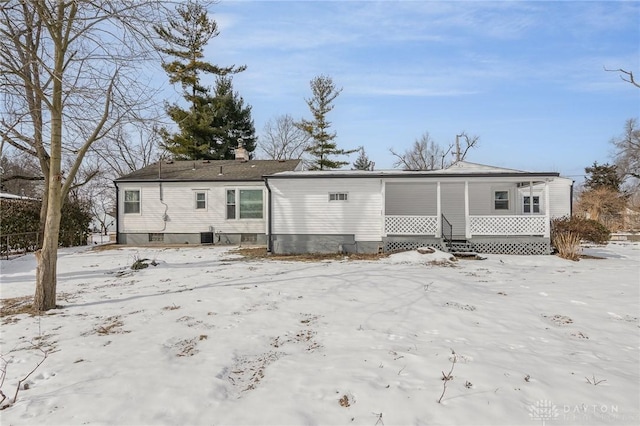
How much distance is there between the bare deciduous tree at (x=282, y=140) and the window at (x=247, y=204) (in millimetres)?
22150

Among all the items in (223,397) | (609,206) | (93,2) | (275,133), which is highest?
(275,133)

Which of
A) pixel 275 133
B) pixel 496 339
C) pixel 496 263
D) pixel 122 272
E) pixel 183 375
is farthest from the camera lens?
pixel 275 133

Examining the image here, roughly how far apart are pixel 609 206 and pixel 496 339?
3590cm

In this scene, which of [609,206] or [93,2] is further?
[609,206]

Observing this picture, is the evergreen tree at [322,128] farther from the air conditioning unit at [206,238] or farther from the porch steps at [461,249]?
the porch steps at [461,249]

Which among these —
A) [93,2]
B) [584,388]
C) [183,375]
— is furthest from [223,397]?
[93,2]

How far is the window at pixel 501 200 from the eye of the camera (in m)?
16.8

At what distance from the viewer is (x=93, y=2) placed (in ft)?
19.0

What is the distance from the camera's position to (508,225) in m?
13.6

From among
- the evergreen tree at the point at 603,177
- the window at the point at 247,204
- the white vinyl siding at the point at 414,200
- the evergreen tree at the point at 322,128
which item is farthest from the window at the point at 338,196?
the evergreen tree at the point at 603,177

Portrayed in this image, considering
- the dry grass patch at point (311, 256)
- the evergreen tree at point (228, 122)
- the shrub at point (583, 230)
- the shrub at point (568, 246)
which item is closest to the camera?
the shrub at point (568, 246)

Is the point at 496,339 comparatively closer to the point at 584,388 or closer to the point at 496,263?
the point at 584,388

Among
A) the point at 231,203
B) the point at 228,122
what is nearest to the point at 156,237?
the point at 231,203

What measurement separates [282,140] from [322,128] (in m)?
9.75
